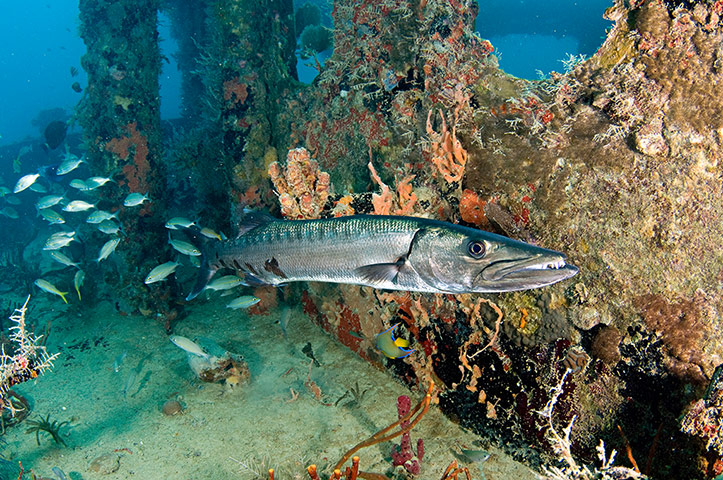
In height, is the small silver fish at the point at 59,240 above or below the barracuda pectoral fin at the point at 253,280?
below

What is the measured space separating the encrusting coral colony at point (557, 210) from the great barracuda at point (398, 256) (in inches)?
38.5

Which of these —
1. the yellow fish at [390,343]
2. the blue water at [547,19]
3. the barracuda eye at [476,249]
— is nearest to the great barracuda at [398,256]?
the barracuda eye at [476,249]

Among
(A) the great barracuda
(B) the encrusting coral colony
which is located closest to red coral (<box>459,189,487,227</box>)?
(B) the encrusting coral colony

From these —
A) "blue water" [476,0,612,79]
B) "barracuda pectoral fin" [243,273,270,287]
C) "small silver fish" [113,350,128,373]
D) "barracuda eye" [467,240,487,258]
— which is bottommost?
"small silver fish" [113,350,128,373]

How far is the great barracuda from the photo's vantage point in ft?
8.57

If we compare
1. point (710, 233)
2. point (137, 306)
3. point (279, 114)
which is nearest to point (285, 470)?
point (710, 233)

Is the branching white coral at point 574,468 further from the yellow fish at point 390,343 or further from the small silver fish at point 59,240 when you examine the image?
the small silver fish at point 59,240

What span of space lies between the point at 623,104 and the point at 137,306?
9.39m

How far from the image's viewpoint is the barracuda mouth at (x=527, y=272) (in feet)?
8.07

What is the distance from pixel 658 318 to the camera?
9.91ft

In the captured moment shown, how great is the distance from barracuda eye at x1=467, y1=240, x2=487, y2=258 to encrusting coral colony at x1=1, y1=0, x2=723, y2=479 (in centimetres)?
110

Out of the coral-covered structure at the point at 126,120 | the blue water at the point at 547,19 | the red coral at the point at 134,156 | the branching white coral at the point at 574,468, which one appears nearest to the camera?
the branching white coral at the point at 574,468

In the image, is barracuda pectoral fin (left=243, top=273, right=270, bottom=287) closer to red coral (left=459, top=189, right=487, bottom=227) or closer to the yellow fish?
the yellow fish

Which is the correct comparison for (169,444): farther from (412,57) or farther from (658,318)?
(412,57)
